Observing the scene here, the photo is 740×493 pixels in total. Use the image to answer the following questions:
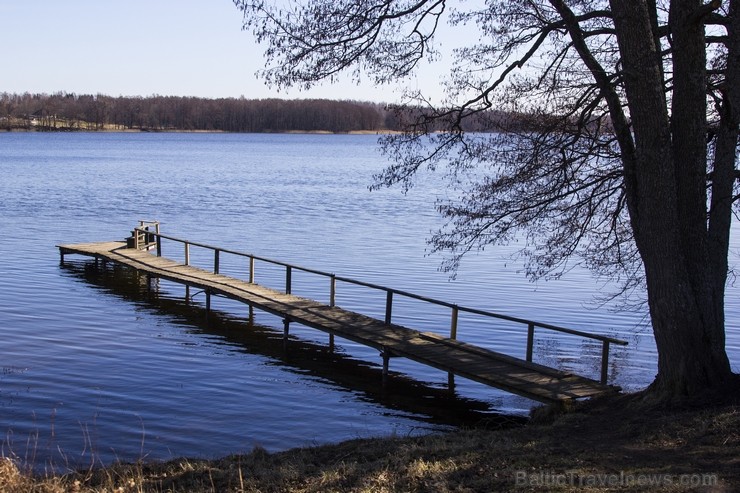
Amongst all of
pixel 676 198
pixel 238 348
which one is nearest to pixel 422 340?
pixel 238 348

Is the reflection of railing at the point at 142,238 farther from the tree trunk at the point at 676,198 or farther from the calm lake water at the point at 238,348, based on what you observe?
the tree trunk at the point at 676,198

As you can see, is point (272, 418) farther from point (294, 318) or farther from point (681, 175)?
point (681, 175)

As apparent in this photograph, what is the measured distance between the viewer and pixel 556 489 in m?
6.86

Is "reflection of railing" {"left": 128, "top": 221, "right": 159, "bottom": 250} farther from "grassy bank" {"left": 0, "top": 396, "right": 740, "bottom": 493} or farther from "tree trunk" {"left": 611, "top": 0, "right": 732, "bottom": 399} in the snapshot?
"tree trunk" {"left": 611, "top": 0, "right": 732, "bottom": 399}

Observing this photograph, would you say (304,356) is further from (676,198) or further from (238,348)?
(676,198)

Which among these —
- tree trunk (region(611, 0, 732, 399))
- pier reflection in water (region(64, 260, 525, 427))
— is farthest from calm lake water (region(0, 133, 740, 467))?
tree trunk (region(611, 0, 732, 399))

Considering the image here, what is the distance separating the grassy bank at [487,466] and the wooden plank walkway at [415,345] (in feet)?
10.7

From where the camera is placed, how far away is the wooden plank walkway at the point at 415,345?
12969 millimetres

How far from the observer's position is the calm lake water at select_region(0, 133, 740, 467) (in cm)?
1310


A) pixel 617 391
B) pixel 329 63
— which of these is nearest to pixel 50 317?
Answer: pixel 329 63

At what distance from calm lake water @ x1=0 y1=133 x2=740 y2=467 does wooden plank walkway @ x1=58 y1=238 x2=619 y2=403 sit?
828 mm

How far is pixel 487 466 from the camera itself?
7715 millimetres

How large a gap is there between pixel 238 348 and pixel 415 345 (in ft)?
16.4

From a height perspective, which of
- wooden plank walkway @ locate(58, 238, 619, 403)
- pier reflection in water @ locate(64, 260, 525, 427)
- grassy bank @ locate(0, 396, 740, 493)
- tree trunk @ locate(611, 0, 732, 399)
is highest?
tree trunk @ locate(611, 0, 732, 399)
